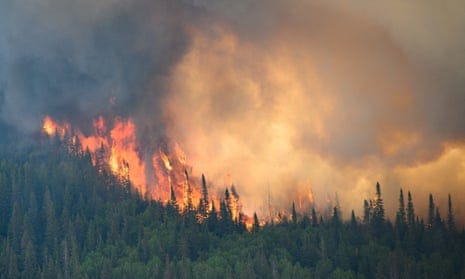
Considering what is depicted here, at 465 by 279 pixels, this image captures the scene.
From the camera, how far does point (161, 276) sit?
656 feet

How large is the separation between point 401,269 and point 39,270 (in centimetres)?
6059

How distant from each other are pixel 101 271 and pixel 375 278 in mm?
46169

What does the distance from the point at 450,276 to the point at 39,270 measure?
68751 mm

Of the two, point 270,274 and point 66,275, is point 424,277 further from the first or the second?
point 66,275

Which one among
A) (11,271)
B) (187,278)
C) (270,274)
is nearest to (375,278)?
(270,274)

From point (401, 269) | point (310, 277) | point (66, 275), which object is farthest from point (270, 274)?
point (66, 275)

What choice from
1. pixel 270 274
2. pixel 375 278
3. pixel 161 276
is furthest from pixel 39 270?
pixel 375 278

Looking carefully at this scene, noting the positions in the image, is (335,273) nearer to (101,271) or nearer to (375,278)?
(375,278)

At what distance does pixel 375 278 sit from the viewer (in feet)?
654

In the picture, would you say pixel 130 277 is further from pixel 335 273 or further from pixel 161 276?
pixel 335 273

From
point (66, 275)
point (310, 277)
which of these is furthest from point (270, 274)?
point (66, 275)

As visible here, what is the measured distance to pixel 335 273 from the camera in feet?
655

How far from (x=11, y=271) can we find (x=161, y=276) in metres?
25.1

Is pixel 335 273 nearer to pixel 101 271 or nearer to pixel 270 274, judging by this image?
pixel 270 274
